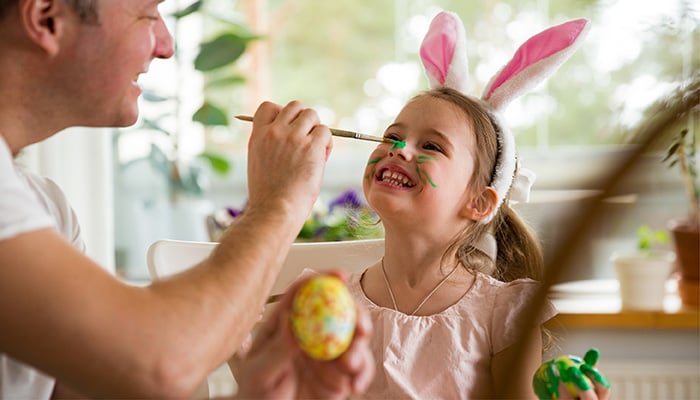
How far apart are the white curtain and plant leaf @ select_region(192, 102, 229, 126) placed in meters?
0.51

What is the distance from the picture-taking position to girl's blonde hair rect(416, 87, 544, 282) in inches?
72.0

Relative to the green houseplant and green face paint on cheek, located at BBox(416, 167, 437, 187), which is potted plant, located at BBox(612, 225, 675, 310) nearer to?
green face paint on cheek, located at BBox(416, 167, 437, 187)

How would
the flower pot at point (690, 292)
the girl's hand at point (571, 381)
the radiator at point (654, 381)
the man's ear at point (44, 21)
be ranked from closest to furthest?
the man's ear at point (44, 21) < the girl's hand at point (571, 381) < the flower pot at point (690, 292) < the radiator at point (654, 381)

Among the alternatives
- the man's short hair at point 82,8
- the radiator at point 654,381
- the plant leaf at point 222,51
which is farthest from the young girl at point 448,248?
the plant leaf at point 222,51

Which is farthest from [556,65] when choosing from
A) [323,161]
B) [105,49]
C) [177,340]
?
[177,340]

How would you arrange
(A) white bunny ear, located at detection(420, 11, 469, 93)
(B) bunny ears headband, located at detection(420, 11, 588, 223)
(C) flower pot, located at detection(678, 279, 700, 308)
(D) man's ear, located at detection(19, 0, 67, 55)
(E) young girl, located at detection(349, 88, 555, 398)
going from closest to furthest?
(D) man's ear, located at detection(19, 0, 67, 55), (E) young girl, located at detection(349, 88, 555, 398), (B) bunny ears headband, located at detection(420, 11, 588, 223), (A) white bunny ear, located at detection(420, 11, 469, 93), (C) flower pot, located at detection(678, 279, 700, 308)

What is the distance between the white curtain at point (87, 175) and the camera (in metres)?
3.33

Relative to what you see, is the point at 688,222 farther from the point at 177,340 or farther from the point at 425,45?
the point at 177,340

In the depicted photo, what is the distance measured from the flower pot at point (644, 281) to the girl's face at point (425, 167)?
1247 millimetres

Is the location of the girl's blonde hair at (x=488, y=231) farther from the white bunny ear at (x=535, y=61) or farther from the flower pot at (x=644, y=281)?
the flower pot at (x=644, y=281)

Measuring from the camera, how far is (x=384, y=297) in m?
1.82

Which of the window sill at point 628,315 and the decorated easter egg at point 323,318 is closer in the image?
the decorated easter egg at point 323,318

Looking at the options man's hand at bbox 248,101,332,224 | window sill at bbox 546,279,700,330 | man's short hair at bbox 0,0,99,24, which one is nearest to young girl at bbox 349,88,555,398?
man's hand at bbox 248,101,332,224

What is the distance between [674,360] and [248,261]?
9.20 ft
